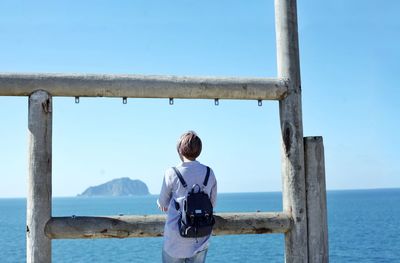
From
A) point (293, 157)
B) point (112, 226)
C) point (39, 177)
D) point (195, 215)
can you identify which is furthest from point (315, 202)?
point (39, 177)

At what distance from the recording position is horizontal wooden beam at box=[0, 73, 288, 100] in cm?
465

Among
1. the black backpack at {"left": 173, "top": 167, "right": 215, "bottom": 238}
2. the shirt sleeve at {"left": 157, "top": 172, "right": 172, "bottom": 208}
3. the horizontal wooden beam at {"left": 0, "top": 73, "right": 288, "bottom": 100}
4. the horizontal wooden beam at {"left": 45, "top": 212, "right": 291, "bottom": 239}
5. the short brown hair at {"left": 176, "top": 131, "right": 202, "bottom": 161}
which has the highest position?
the horizontal wooden beam at {"left": 0, "top": 73, "right": 288, "bottom": 100}

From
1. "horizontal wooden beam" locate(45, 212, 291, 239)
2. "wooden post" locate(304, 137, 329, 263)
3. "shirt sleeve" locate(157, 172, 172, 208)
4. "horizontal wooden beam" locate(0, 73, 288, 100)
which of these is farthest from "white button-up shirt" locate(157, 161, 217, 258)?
"wooden post" locate(304, 137, 329, 263)

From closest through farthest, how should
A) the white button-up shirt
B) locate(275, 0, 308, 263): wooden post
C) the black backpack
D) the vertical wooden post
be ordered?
the black backpack → the white button-up shirt → the vertical wooden post → locate(275, 0, 308, 263): wooden post

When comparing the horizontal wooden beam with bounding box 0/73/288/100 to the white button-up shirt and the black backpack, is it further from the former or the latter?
the black backpack

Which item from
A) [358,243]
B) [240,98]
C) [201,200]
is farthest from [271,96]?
[358,243]

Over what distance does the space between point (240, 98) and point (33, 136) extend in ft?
6.06

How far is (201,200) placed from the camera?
12.6ft

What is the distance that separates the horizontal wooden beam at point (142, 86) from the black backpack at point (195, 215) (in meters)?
1.27

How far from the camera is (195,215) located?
12.4ft

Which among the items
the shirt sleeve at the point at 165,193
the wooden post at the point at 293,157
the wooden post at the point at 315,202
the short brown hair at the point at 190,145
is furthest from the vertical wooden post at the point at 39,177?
the wooden post at the point at 315,202

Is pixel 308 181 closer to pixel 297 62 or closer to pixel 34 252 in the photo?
pixel 297 62

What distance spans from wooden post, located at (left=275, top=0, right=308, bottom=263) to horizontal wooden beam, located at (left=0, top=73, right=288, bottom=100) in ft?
0.41

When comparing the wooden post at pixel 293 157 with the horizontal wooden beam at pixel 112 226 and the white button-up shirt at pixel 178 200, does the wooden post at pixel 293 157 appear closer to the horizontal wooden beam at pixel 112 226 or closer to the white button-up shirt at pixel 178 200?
the horizontal wooden beam at pixel 112 226
